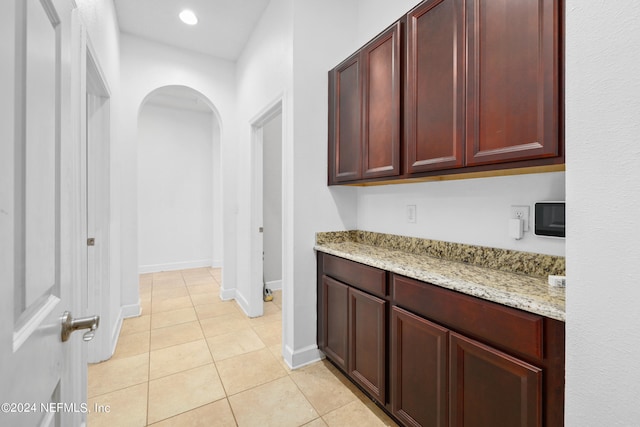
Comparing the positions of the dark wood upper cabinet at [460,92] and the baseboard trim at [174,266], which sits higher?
the dark wood upper cabinet at [460,92]

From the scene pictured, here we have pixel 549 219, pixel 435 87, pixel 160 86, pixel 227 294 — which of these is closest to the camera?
pixel 549 219

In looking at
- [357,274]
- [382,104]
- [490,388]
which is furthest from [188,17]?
[490,388]

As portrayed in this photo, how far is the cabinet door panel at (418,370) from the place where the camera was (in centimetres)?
126

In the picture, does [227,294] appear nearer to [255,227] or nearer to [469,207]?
[255,227]

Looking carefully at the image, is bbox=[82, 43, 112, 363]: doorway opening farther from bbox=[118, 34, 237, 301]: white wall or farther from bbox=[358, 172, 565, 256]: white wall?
bbox=[358, 172, 565, 256]: white wall

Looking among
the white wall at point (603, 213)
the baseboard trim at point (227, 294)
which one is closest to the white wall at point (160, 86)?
the baseboard trim at point (227, 294)

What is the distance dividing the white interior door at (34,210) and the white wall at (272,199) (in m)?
3.05

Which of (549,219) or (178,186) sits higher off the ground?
(178,186)

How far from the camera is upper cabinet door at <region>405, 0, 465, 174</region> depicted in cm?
134

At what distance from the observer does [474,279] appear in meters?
1.23

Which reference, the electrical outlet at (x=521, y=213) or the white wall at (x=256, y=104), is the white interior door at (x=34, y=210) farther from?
the electrical outlet at (x=521, y=213)

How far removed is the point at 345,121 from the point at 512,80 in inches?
44.7

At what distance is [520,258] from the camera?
53.5 inches

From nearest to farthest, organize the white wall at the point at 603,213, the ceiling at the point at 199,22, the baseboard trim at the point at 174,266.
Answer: the white wall at the point at 603,213
the ceiling at the point at 199,22
the baseboard trim at the point at 174,266
